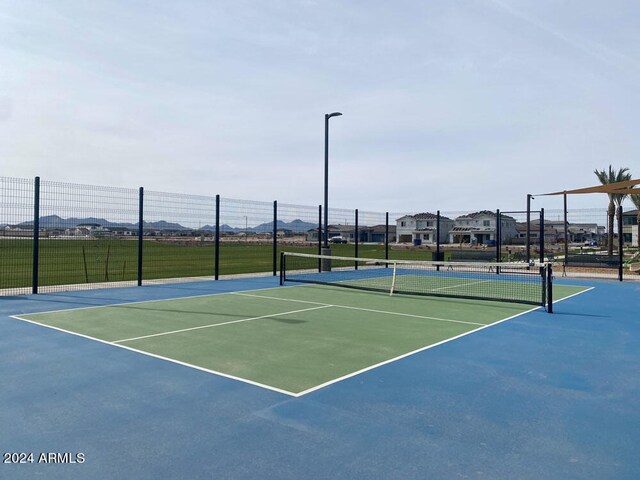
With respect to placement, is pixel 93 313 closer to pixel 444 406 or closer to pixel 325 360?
pixel 325 360

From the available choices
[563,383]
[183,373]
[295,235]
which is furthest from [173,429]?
[295,235]

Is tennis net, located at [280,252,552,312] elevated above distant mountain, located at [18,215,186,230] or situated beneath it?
situated beneath

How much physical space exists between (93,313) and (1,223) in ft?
13.6

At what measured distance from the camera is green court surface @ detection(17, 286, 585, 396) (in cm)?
627

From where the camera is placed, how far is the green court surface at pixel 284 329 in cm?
627

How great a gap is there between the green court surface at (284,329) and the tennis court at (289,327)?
0.05ft

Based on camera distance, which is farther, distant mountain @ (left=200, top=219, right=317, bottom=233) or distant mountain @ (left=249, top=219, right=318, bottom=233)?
distant mountain @ (left=249, top=219, right=318, bottom=233)

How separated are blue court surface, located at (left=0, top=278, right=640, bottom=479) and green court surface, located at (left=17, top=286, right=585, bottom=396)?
343mm

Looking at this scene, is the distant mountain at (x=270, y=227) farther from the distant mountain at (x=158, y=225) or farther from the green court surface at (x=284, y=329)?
the green court surface at (x=284, y=329)

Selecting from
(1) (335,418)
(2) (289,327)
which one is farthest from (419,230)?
(1) (335,418)

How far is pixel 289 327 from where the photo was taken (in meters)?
8.81

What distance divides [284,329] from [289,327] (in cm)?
20

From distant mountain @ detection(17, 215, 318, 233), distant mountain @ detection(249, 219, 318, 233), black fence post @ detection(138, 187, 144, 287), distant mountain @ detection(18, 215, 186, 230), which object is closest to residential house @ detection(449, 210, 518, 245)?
distant mountain @ detection(249, 219, 318, 233)

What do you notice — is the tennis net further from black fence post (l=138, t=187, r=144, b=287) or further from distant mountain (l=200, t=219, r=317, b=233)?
black fence post (l=138, t=187, r=144, b=287)
